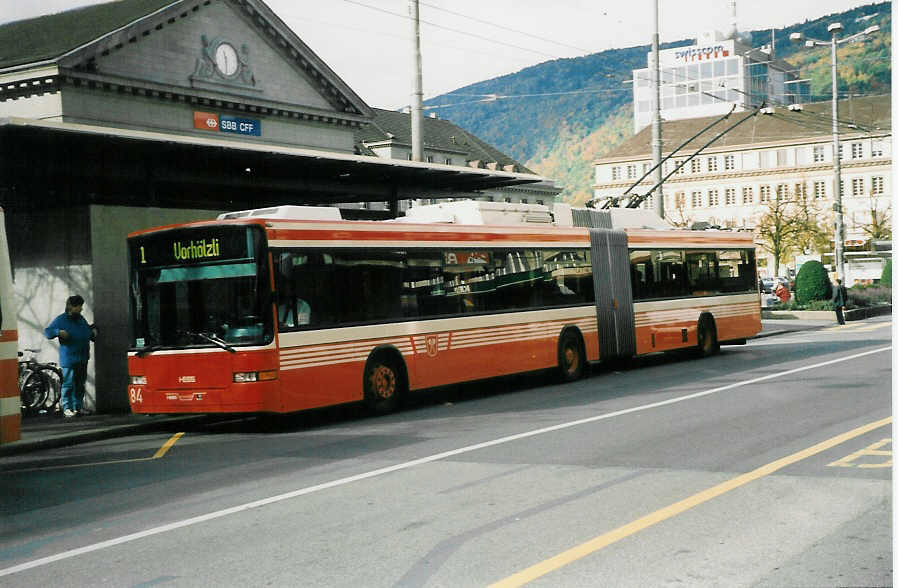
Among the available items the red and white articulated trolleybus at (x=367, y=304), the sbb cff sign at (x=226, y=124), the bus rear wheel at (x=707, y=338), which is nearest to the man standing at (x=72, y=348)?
the red and white articulated trolleybus at (x=367, y=304)

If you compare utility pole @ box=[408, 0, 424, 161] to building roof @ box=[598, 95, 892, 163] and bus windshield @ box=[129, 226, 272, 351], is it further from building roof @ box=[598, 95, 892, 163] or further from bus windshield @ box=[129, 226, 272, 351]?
building roof @ box=[598, 95, 892, 163]

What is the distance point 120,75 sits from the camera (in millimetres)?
36375

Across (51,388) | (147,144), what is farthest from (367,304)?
(51,388)

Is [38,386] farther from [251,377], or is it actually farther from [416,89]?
[416,89]

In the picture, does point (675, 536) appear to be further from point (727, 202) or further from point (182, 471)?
point (727, 202)

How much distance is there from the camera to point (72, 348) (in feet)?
52.8

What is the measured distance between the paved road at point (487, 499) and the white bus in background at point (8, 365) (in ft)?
2.12

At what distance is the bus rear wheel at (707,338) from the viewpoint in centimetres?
2423

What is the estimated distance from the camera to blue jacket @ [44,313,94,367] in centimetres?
1605

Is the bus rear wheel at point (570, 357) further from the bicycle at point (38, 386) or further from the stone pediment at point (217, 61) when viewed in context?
the stone pediment at point (217, 61)

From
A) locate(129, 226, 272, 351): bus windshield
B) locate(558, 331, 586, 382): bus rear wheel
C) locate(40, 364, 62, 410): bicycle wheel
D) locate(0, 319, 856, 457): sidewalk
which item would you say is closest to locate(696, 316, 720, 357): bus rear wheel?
locate(558, 331, 586, 382): bus rear wheel

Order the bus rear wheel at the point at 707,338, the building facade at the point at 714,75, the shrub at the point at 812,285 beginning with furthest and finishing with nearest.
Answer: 1. the building facade at the point at 714,75
2. the shrub at the point at 812,285
3. the bus rear wheel at the point at 707,338

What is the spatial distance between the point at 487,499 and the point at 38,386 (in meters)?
11.4

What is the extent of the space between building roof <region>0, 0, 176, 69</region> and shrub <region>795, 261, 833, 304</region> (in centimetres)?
2757
